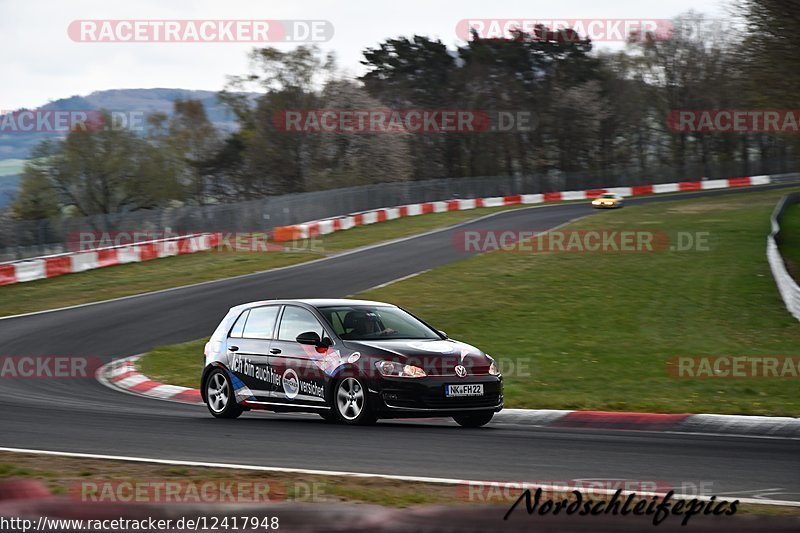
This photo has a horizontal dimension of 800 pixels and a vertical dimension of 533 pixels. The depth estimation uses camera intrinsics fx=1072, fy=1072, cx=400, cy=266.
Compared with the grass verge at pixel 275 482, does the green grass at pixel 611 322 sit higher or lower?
lower

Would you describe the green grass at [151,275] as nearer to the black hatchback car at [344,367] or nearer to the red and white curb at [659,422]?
the black hatchback car at [344,367]

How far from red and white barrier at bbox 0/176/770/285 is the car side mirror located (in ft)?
66.8

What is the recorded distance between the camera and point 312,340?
11.9 metres

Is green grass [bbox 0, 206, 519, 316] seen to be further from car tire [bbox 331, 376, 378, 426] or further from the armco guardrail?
car tire [bbox 331, 376, 378, 426]

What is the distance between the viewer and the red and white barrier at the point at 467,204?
44825 mm

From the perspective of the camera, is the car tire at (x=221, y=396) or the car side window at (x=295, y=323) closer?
the car side window at (x=295, y=323)

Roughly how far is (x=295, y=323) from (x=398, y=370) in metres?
1.78

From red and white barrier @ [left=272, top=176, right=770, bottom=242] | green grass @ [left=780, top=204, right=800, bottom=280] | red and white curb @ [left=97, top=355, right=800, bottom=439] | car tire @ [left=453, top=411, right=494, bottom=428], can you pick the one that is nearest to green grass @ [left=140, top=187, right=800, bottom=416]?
red and white curb @ [left=97, top=355, right=800, bottom=439]

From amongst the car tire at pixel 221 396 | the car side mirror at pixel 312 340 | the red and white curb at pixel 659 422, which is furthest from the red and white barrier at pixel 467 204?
the car side mirror at pixel 312 340

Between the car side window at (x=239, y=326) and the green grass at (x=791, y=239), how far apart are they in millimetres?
18887

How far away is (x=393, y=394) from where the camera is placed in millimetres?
11273

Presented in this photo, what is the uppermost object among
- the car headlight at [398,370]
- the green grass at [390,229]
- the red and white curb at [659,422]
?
the car headlight at [398,370]

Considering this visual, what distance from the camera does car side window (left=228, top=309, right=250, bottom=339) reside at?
13.2m

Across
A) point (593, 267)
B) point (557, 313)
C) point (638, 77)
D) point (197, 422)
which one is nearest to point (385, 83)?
point (638, 77)
